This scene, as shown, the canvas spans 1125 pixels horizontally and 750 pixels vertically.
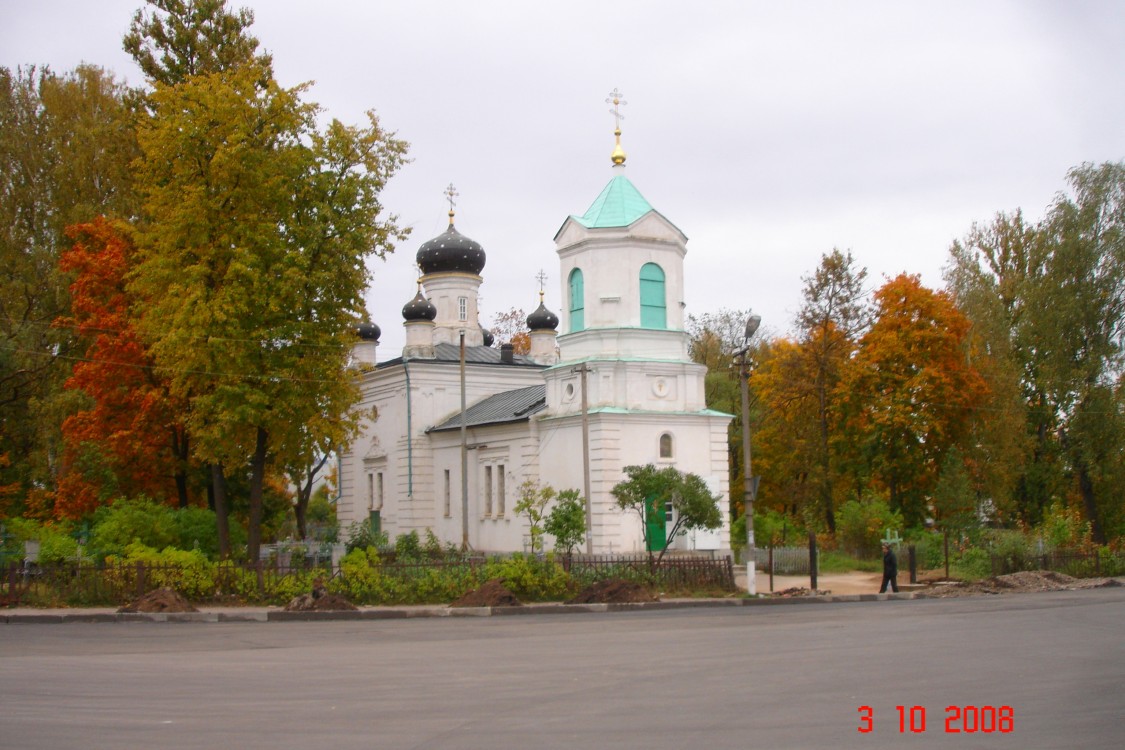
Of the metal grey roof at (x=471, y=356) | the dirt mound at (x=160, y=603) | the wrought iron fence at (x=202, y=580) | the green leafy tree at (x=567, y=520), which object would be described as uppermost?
the metal grey roof at (x=471, y=356)

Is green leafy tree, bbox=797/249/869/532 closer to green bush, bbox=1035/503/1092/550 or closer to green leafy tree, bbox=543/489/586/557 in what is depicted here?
green bush, bbox=1035/503/1092/550

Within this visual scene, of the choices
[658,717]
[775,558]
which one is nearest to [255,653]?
[658,717]

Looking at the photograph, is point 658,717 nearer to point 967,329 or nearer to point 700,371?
point 700,371

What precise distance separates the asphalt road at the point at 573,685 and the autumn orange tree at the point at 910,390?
72.5ft

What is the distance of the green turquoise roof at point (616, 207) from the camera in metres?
35.2

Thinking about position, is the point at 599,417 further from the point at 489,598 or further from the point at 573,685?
the point at 573,685

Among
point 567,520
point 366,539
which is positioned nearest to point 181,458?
point 366,539

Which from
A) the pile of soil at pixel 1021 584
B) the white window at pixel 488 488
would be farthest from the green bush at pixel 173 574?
the white window at pixel 488 488

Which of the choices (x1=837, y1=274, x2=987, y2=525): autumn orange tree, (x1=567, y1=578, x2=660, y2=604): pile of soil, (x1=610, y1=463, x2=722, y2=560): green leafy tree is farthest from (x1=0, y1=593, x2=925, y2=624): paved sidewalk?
(x1=837, y1=274, x2=987, y2=525): autumn orange tree

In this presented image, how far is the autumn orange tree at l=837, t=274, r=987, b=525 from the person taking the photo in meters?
40.8

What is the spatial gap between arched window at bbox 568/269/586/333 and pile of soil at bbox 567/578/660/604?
12.7 m

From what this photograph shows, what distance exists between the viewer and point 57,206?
39188 mm

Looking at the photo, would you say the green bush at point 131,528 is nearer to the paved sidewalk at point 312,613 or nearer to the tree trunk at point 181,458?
the tree trunk at point 181,458

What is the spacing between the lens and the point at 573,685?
11.7 metres
